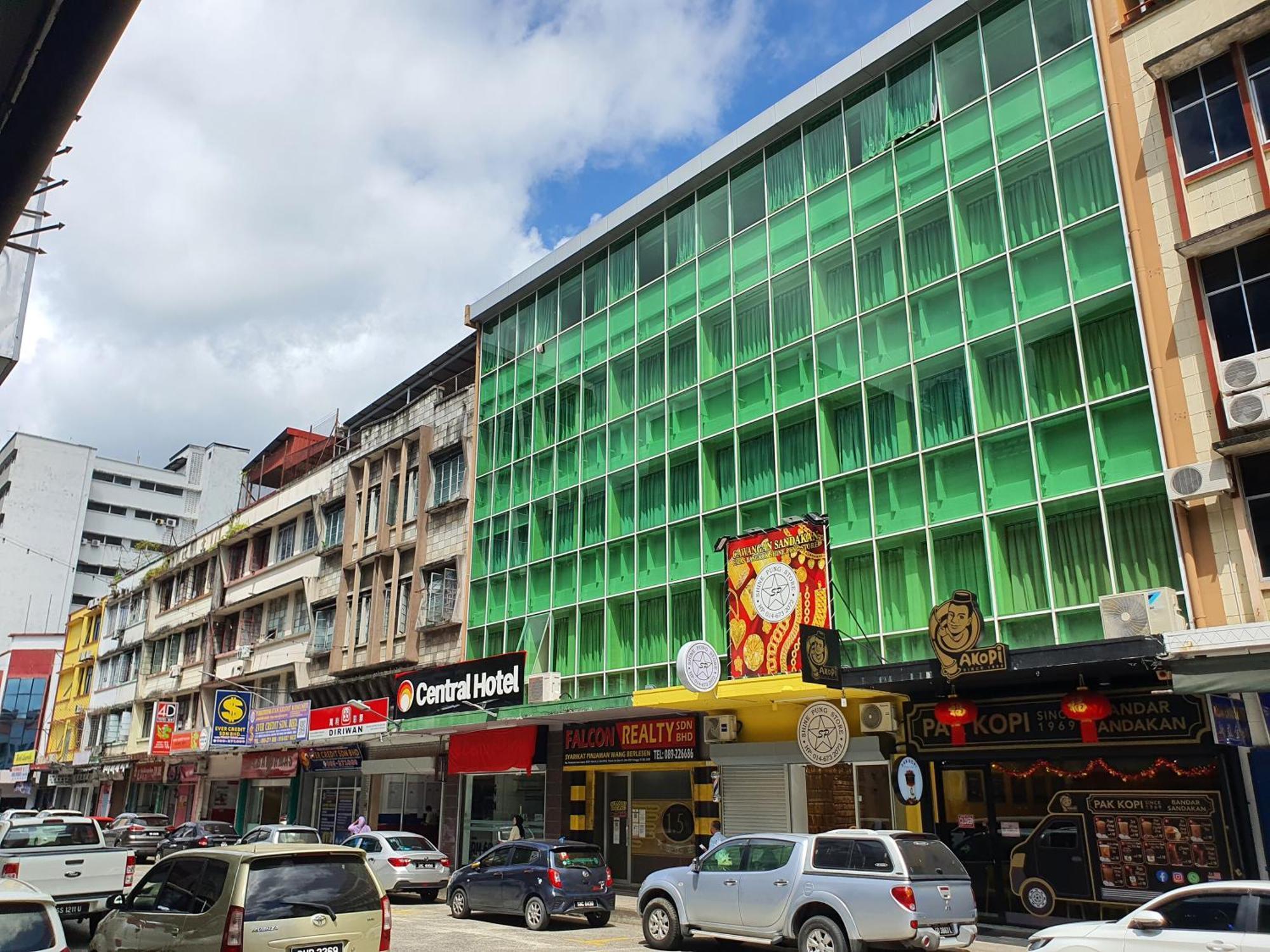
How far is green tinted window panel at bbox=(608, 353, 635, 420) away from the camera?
27984 millimetres

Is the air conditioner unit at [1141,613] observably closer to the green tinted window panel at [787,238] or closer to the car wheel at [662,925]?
the car wheel at [662,925]

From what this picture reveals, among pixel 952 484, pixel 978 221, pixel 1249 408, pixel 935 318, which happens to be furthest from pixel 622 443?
pixel 1249 408

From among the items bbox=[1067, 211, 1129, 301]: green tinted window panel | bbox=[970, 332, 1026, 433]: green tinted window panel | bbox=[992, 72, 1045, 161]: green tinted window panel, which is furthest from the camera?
bbox=[992, 72, 1045, 161]: green tinted window panel

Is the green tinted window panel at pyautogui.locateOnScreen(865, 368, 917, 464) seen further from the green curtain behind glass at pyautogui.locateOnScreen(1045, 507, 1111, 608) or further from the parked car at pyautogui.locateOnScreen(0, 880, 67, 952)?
the parked car at pyautogui.locateOnScreen(0, 880, 67, 952)

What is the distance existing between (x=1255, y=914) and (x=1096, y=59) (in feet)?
50.8

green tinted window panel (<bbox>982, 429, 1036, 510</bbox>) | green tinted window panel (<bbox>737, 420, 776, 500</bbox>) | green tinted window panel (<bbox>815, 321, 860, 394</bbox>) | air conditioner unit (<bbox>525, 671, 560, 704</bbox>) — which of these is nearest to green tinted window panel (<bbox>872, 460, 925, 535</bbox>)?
green tinted window panel (<bbox>982, 429, 1036, 510</bbox>)

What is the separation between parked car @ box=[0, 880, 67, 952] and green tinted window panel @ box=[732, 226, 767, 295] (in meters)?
20.3

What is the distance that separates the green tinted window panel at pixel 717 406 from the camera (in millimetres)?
24781

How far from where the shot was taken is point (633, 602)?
26.2m

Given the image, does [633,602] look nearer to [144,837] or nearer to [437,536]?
[437,536]

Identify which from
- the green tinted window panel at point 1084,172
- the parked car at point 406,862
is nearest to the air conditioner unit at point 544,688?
the parked car at point 406,862

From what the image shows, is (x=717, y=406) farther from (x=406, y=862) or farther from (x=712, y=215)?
(x=406, y=862)

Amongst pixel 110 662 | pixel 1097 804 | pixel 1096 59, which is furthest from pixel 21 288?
pixel 110 662

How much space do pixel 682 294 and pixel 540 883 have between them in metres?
15.7
